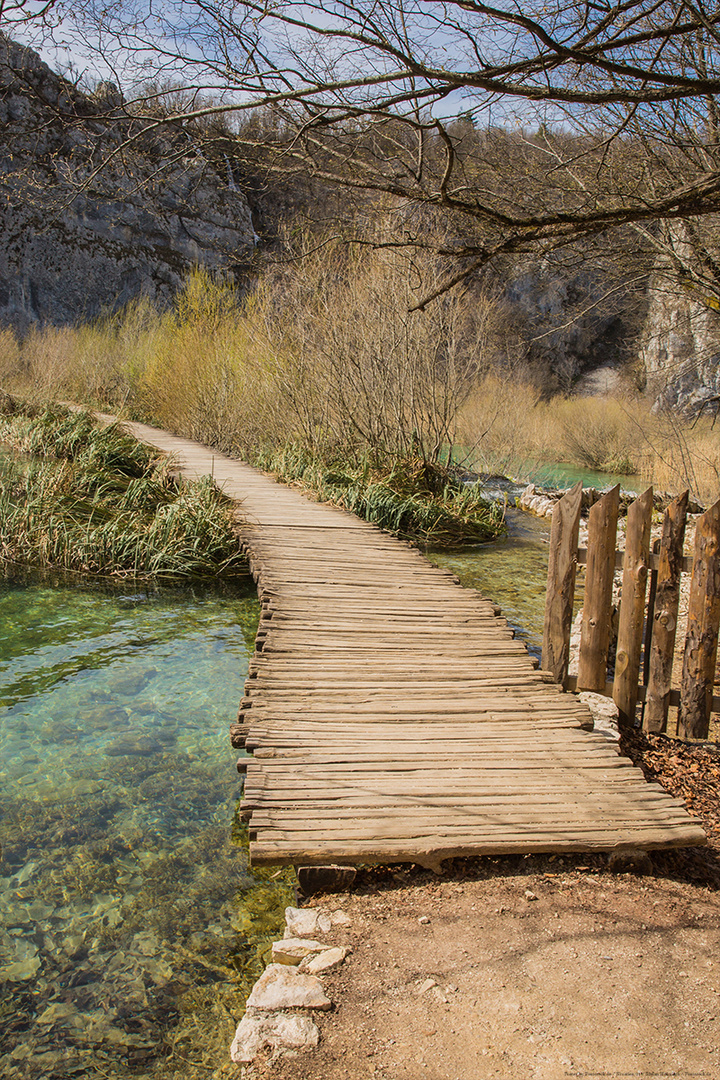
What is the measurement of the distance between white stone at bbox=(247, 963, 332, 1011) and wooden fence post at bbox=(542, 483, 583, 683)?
8.06ft

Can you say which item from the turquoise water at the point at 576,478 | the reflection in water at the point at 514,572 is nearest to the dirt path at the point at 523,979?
the reflection in water at the point at 514,572

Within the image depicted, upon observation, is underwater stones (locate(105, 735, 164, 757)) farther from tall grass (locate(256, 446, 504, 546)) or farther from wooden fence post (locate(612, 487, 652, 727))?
tall grass (locate(256, 446, 504, 546))

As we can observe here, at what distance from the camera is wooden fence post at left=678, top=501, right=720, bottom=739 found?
3861mm

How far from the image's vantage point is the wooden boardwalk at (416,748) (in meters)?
2.70

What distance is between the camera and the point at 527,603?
7.61 m

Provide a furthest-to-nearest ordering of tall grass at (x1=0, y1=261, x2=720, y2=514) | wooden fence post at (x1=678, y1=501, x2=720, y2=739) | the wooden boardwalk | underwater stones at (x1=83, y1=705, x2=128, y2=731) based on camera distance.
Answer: tall grass at (x1=0, y1=261, x2=720, y2=514)
underwater stones at (x1=83, y1=705, x2=128, y2=731)
wooden fence post at (x1=678, y1=501, x2=720, y2=739)
the wooden boardwalk

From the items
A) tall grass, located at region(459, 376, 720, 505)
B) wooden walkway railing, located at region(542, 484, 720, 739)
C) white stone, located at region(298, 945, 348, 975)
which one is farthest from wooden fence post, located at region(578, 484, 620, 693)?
tall grass, located at region(459, 376, 720, 505)

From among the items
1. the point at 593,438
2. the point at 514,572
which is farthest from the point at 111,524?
the point at 593,438

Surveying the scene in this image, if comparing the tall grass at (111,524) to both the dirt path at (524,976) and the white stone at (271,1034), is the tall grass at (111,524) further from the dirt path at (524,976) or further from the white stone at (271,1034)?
the white stone at (271,1034)

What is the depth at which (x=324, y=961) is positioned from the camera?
225 cm

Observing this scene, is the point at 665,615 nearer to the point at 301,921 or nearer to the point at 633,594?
the point at 633,594

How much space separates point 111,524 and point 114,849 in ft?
17.4

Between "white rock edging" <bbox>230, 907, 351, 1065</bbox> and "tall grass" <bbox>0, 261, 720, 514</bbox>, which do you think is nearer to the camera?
"white rock edging" <bbox>230, 907, 351, 1065</bbox>

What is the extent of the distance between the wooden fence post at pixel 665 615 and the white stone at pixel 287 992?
2.57 m
